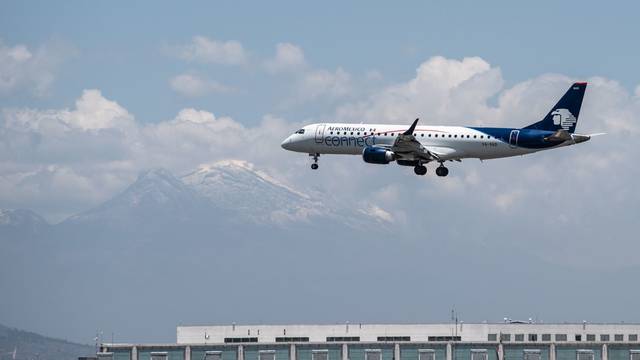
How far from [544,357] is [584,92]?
29369mm

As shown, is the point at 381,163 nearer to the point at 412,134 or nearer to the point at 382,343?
the point at 412,134

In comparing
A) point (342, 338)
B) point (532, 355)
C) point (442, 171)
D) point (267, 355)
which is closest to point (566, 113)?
point (442, 171)

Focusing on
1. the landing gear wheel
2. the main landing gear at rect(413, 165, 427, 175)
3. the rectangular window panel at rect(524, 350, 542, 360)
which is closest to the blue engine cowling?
the main landing gear at rect(413, 165, 427, 175)

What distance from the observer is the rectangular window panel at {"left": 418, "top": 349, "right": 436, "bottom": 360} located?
6531 inches

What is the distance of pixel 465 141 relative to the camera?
6186 inches

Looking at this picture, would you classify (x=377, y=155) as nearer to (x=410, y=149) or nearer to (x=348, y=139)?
(x=410, y=149)

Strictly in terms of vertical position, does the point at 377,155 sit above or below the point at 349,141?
below

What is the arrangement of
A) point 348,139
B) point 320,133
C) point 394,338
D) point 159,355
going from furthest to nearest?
point 394,338 → point 159,355 → point 320,133 → point 348,139

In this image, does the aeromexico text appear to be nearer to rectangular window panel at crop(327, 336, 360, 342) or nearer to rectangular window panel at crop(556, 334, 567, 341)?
rectangular window panel at crop(327, 336, 360, 342)

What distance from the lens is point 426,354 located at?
545 ft

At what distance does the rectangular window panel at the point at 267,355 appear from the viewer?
165 metres

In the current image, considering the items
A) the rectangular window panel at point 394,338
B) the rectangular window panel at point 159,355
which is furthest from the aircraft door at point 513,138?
the rectangular window panel at point 159,355

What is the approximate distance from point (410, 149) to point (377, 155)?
3.76 m

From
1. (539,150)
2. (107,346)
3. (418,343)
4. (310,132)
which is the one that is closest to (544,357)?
(418,343)
